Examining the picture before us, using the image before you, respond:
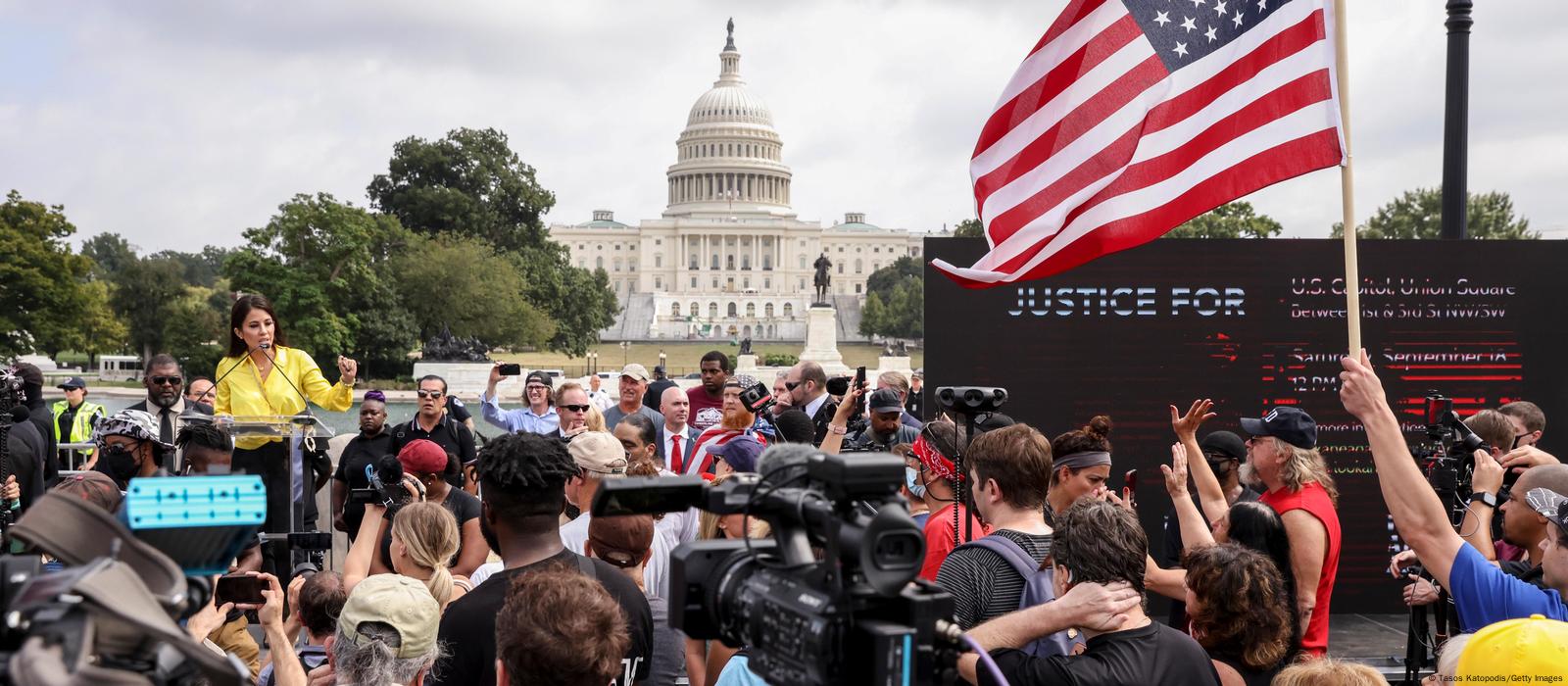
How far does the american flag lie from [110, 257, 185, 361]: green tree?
6711 cm

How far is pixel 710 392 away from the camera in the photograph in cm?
1029

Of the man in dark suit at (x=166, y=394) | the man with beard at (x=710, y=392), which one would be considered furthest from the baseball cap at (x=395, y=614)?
the man with beard at (x=710, y=392)

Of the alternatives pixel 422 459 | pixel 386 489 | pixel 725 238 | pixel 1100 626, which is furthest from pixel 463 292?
pixel 725 238

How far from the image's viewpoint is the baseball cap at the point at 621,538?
3.86 meters

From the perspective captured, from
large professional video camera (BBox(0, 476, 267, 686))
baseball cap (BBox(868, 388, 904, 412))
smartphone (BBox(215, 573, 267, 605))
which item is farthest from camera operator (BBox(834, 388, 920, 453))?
large professional video camera (BBox(0, 476, 267, 686))

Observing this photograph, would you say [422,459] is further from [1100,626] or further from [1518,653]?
[1518,653]

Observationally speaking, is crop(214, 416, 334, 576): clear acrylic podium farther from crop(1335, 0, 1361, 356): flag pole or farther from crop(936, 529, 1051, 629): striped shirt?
crop(1335, 0, 1361, 356): flag pole

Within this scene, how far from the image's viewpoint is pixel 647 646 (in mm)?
3676

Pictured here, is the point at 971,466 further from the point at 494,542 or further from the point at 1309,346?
the point at 1309,346

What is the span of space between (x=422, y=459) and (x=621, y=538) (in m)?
2.10

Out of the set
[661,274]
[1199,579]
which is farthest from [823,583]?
[661,274]

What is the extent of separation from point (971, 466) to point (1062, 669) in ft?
3.05

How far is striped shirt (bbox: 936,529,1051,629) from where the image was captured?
3537mm

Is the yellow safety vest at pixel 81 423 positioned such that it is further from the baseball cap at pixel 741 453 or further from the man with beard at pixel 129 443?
the baseball cap at pixel 741 453
